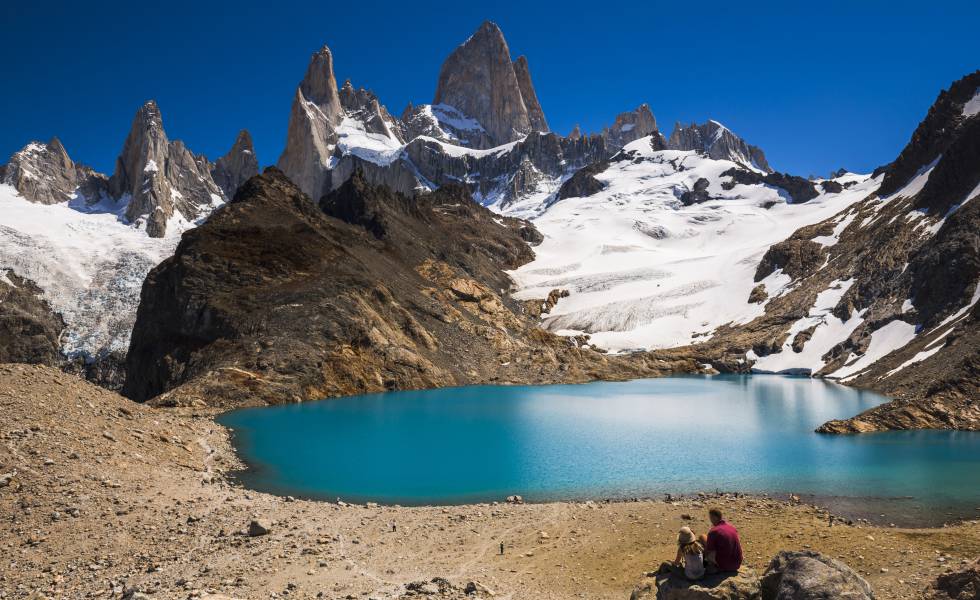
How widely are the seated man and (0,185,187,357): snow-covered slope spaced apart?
4311 inches

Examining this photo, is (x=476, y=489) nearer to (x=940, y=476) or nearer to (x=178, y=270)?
(x=940, y=476)

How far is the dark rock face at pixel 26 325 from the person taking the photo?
3583 inches

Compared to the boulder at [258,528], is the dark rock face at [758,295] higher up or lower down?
higher up

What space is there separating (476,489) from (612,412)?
23.8 metres

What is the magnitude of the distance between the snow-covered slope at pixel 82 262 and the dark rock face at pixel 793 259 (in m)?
107

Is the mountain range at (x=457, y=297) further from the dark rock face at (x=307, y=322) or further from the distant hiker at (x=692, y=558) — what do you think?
the distant hiker at (x=692, y=558)

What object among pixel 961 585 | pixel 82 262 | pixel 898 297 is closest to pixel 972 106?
pixel 898 297

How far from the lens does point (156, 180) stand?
166 m

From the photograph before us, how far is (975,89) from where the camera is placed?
98.1 metres

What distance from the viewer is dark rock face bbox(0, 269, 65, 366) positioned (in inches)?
3583

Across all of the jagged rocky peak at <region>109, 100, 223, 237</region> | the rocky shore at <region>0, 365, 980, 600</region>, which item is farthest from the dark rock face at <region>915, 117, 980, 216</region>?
the jagged rocky peak at <region>109, 100, 223, 237</region>

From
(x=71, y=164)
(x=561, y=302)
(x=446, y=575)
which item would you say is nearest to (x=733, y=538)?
(x=446, y=575)

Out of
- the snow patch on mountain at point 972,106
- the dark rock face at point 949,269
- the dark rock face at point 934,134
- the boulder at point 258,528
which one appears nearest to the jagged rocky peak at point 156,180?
the dark rock face at point 949,269

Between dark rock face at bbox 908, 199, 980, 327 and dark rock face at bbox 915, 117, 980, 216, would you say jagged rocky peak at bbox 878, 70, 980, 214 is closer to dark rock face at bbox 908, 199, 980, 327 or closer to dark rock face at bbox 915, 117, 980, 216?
dark rock face at bbox 915, 117, 980, 216
